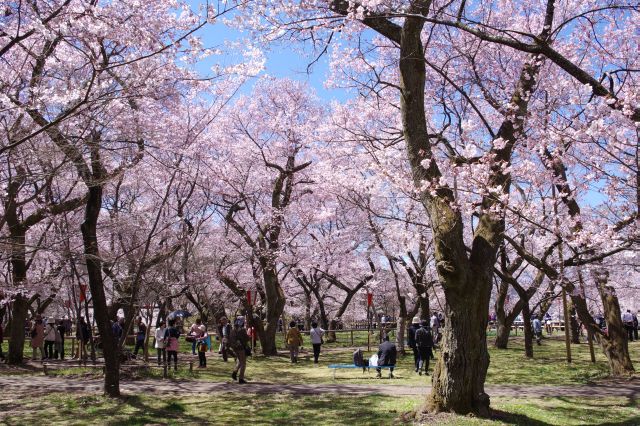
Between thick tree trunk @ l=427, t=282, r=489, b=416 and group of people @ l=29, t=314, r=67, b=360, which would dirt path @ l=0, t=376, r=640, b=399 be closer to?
thick tree trunk @ l=427, t=282, r=489, b=416

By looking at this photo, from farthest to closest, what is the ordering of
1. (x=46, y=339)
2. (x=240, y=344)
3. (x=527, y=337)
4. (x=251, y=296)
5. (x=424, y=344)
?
(x=251, y=296)
(x=527, y=337)
(x=46, y=339)
(x=424, y=344)
(x=240, y=344)

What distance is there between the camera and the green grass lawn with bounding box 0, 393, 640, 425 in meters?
8.19

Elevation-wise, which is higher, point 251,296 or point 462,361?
point 251,296

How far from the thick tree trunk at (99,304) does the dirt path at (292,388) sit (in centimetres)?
76

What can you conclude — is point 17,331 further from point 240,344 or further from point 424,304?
point 424,304

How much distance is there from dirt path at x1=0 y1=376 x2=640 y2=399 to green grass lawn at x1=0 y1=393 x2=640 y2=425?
0.63 meters

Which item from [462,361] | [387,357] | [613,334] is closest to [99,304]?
[462,361]

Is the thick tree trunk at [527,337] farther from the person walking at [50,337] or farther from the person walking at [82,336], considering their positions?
the person walking at [50,337]

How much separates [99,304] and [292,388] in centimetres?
431

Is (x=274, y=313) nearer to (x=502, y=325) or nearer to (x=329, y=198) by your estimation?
(x=329, y=198)

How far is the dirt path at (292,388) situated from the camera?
1077cm

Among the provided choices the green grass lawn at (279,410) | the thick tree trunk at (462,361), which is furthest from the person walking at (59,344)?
the thick tree trunk at (462,361)

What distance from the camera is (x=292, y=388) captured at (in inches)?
465

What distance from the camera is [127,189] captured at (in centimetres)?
2100
